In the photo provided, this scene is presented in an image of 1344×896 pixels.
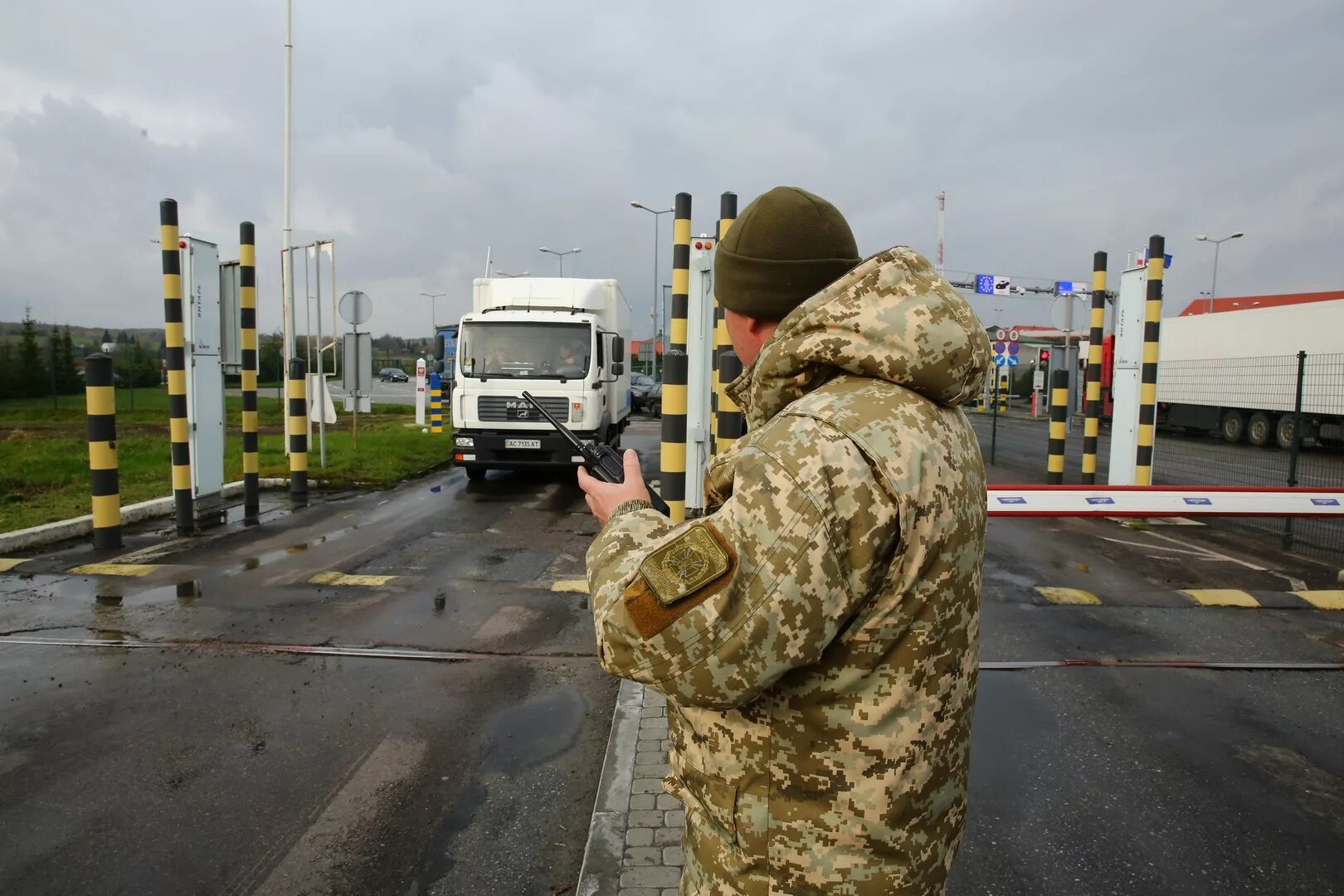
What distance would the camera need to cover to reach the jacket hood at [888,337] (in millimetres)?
1336

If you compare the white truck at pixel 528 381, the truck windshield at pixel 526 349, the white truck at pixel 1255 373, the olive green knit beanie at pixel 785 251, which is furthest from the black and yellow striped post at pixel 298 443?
the white truck at pixel 1255 373

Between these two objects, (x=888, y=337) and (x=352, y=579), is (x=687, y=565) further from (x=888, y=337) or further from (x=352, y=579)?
(x=352, y=579)

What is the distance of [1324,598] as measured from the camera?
668cm

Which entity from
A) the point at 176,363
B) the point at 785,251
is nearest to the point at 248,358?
the point at 176,363

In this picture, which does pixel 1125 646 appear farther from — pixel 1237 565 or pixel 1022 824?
pixel 1237 565

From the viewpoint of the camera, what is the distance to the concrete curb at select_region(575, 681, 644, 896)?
2.91 metres

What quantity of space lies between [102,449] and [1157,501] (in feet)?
27.3

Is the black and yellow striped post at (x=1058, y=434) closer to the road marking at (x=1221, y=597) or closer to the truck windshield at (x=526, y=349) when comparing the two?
the road marking at (x=1221, y=597)

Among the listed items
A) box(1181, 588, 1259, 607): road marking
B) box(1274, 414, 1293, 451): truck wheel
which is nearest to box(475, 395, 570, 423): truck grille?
box(1181, 588, 1259, 607): road marking

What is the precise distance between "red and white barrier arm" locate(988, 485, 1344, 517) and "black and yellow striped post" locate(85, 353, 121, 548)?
287 inches

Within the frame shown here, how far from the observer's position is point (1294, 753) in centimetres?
406

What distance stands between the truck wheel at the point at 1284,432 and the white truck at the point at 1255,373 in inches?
0.7

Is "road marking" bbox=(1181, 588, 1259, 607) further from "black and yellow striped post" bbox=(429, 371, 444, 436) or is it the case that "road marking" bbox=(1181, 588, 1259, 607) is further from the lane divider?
"black and yellow striped post" bbox=(429, 371, 444, 436)

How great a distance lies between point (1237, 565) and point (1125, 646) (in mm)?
3236
